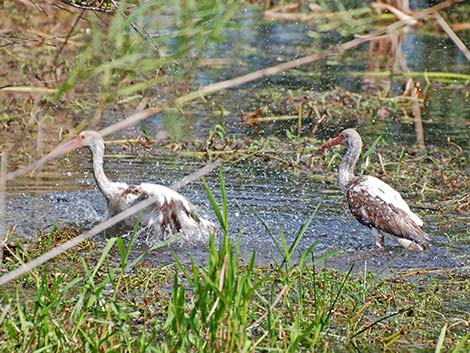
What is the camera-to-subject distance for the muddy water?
693cm

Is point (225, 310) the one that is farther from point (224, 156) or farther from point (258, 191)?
point (224, 156)

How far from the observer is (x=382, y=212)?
23.9 feet

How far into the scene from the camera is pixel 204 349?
4277 mm

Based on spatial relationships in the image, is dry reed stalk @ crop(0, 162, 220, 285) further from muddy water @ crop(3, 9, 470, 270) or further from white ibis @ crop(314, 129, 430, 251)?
white ibis @ crop(314, 129, 430, 251)

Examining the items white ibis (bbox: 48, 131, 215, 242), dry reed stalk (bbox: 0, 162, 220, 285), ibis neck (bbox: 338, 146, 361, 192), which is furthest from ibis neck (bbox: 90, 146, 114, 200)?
dry reed stalk (bbox: 0, 162, 220, 285)

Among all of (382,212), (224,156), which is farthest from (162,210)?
(224,156)

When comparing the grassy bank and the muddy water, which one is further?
the muddy water

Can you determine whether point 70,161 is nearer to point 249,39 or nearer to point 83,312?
point 83,312

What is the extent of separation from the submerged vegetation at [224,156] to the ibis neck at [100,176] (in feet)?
1.50

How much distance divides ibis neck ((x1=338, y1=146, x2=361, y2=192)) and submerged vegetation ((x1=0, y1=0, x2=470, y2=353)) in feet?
1.48

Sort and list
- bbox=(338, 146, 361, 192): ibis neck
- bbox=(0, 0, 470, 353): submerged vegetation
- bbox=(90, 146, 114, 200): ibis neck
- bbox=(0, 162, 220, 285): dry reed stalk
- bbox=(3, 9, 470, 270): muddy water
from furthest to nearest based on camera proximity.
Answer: bbox=(338, 146, 361, 192): ibis neck → bbox=(90, 146, 114, 200): ibis neck → bbox=(3, 9, 470, 270): muddy water → bbox=(0, 0, 470, 353): submerged vegetation → bbox=(0, 162, 220, 285): dry reed stalk

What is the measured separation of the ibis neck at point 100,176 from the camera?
746 cm

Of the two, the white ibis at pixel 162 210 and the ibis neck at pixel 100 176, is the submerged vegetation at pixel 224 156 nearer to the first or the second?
the white ibis at pixel 162 210

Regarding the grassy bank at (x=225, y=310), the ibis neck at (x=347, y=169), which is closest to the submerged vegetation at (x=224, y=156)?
the grassy bank at (x=225, y=310)
